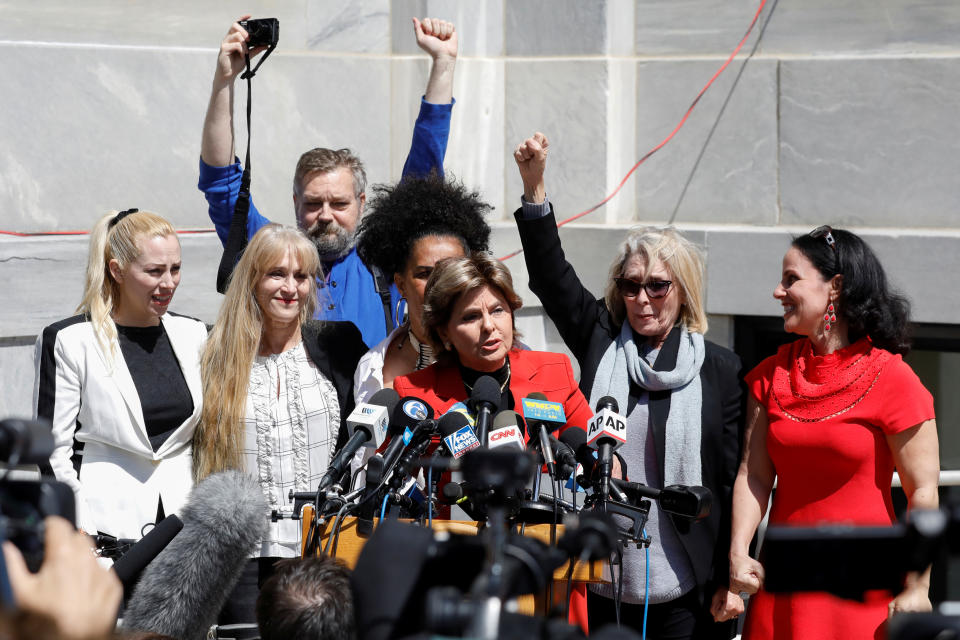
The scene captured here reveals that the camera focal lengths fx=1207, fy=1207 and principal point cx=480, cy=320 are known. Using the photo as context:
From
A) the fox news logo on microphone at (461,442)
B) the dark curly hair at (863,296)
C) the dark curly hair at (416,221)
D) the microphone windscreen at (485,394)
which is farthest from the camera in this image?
the dark curly hair at (416,221)

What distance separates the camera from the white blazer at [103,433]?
3.90 meters

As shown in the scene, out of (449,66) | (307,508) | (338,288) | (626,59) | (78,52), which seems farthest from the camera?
(626,59)

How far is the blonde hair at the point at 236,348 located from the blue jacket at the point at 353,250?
0.86 feet

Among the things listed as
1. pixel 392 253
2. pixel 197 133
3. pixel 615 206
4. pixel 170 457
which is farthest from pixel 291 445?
pixel 615 206

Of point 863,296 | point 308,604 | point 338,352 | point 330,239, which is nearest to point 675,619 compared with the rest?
point 863,296

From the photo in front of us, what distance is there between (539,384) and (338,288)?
1.28 meters

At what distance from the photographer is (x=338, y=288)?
4.70m

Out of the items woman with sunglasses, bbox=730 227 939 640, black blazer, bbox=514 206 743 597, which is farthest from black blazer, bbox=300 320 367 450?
woman with sunglasses, bbox=730 227 939 640

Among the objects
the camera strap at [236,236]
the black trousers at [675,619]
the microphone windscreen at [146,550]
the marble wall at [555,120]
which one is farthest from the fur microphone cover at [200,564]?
the marble wall at [555,120]

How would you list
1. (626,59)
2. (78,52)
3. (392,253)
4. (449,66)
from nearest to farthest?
(392,253) → (449,66) → (78,52) → (626,59)

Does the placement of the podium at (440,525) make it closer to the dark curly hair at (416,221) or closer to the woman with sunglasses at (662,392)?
the woman with sunglasses at (662,392)

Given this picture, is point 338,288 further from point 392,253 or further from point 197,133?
point 197,133

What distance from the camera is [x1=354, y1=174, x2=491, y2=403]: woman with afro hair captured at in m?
4.06

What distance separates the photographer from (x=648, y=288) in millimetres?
4062
